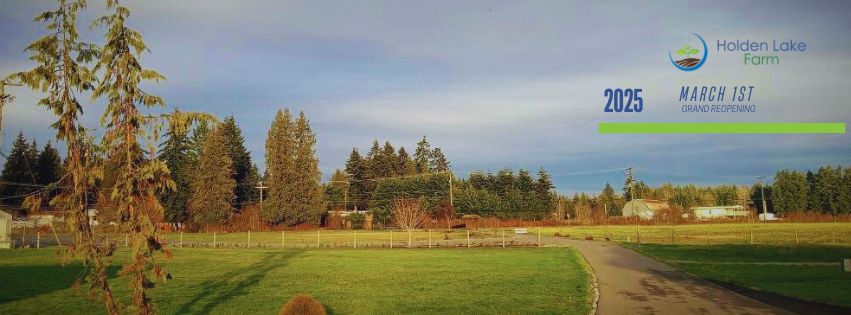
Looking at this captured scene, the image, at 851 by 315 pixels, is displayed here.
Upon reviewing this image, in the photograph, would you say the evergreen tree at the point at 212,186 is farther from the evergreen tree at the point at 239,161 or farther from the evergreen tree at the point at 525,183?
the evergreen tree at the point at 525,183

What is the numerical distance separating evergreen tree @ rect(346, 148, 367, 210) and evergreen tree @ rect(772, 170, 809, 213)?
7306cm

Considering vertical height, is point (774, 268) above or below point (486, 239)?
above

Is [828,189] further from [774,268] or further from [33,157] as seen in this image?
[33,157]

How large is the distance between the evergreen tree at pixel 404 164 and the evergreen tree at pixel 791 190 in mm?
66357

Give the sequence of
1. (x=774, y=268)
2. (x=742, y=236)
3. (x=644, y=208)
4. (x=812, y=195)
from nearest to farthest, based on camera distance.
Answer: (x=774, y=268) < (x=742, y=236) < (x=812, y=195) < (x=644, y=208)

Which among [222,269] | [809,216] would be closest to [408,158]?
[809,216]

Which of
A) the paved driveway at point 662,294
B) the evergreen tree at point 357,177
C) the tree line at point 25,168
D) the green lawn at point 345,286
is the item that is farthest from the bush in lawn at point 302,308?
the evergreen tree at point 357,177

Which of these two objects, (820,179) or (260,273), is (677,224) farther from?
(260,273)

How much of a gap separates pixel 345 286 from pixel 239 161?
266 feet

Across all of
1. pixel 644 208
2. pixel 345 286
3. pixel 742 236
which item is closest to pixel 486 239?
pixel 742 236

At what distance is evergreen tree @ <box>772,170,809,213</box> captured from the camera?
9725 centimetres

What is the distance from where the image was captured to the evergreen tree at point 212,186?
76.4m

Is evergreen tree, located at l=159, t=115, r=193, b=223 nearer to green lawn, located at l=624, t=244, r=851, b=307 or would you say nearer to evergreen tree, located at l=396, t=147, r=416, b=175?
evergreen tree, located at l=396, t=147, r=416, b=175

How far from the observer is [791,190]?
98.2 metres
